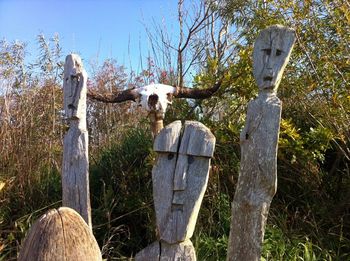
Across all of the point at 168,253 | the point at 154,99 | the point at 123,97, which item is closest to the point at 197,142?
the point at 168,253

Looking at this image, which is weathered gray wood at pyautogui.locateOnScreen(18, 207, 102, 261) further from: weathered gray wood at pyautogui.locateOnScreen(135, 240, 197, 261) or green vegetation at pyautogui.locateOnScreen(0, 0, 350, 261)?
green vegetation at pyautogui.locateOnScreen(0, 0, 350, 261)

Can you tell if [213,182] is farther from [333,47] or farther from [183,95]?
[333,47]

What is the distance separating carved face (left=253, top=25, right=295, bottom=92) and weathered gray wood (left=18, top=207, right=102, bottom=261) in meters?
2.21

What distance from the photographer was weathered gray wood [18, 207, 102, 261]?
0.67m

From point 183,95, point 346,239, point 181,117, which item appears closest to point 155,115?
point 183,95

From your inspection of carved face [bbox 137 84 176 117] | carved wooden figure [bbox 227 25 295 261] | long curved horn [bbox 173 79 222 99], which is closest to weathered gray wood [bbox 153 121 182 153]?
carved wooden figure [bbox 227 25 295 261]

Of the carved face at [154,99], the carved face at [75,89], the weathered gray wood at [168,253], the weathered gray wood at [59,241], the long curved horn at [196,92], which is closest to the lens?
the weathered gray wood at [59,241]

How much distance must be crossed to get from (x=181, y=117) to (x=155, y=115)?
999 mm

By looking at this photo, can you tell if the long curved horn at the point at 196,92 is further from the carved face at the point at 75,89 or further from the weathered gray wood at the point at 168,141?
the weathered gray wood at the point at 168,141

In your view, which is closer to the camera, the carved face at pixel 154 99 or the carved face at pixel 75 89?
the carved face at pixel 75 89

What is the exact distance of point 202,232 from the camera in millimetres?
4605

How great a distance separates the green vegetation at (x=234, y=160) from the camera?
4.49 metres

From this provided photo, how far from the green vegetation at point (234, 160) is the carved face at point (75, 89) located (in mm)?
1235

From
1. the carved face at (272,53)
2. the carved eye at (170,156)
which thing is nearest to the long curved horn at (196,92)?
the carved face at (272,53)
